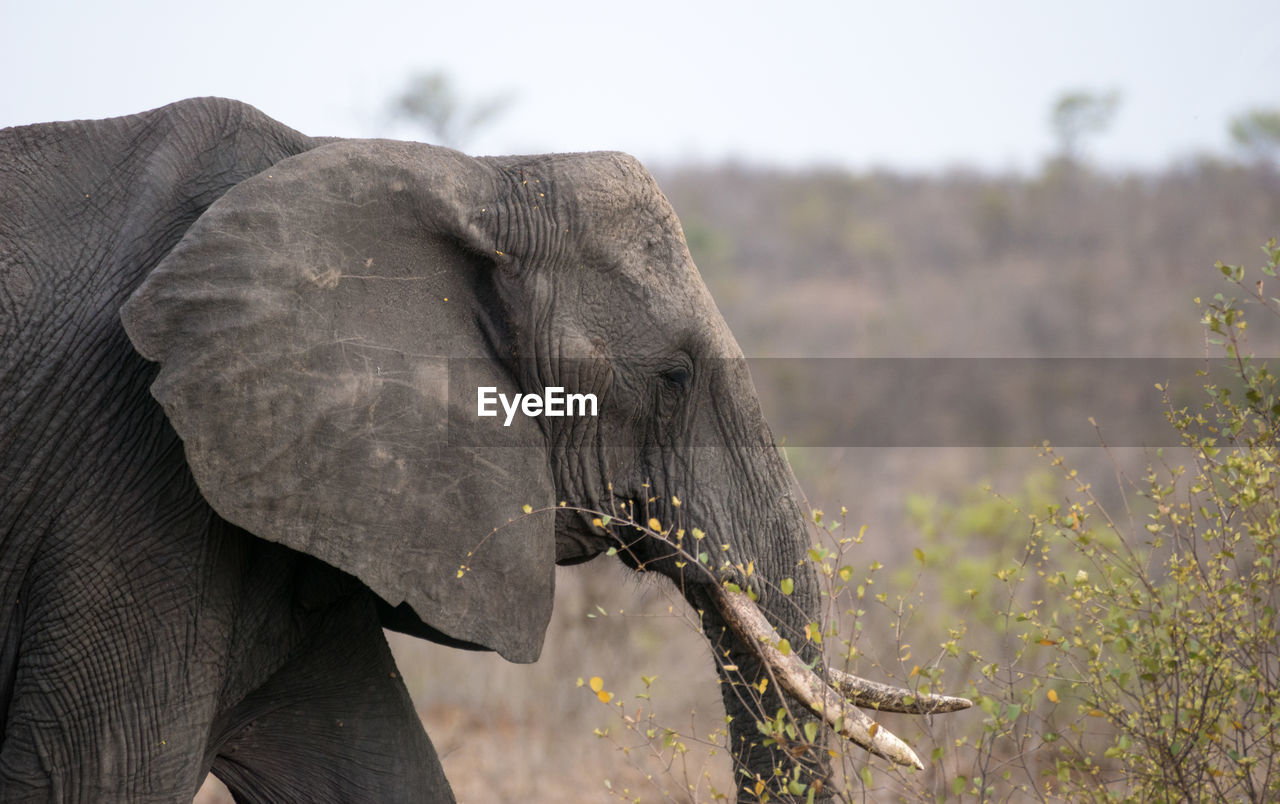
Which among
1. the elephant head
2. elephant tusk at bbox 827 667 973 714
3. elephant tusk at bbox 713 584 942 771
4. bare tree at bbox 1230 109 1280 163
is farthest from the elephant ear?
bare tree at bbox 1230 109 1280 163

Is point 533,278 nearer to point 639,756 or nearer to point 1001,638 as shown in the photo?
point 639,756

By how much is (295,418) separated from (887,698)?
159cm

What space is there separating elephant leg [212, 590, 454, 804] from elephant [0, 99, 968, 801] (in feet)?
0.08

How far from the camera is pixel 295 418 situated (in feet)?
9.68

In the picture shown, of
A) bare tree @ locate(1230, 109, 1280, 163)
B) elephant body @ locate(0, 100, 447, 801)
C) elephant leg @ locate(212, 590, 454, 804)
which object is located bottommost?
elephant leg @ locate(212, 590, 454, 804)

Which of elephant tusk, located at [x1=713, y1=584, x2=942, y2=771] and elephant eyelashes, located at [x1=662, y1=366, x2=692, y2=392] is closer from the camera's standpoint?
elephant tusk, located at [x1=713, y1=584, x2=942, y2=771]

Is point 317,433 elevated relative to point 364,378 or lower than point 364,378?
lower

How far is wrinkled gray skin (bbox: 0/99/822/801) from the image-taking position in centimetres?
295

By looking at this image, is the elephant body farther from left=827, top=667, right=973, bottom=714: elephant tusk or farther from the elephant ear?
left=827, top=667, right=973, bottom=714: elephant tusk

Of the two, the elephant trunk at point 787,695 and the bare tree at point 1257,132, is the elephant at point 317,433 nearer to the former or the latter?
the elephant trunk at point 787,695

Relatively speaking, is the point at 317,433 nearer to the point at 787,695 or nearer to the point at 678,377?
the point at 678,377

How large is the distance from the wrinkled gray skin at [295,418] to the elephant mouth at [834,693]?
4.4 inches

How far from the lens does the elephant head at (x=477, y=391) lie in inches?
114

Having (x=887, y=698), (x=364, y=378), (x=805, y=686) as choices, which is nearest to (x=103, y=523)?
(x=364, y=378)
